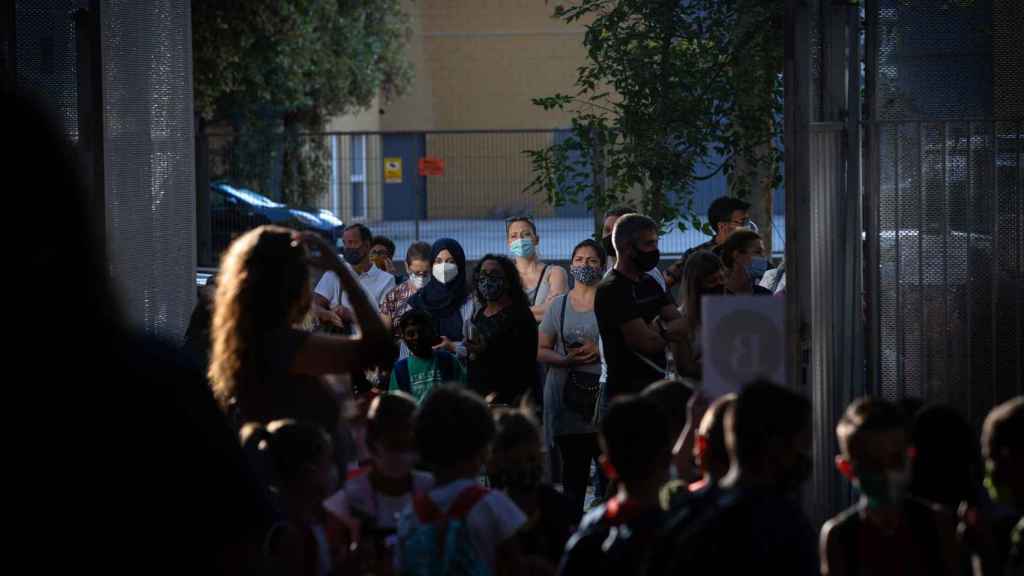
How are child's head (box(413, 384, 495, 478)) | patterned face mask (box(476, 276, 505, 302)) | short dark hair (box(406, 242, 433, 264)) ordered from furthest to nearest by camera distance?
short dark hair (box(406, 242, 433, 264)) → patterned face mask (box(476, 276, 505, 302)) → child's head (box(413, 384, 495, 478))

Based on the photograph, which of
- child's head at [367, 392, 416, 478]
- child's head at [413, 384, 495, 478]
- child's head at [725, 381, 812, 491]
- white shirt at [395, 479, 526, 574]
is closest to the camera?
child's head at [725, 381, 812, 491]

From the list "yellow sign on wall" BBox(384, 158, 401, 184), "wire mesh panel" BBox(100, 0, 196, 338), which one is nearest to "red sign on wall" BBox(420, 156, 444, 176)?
"yellow sign on wall" BBox(384, 158, 401, 184)

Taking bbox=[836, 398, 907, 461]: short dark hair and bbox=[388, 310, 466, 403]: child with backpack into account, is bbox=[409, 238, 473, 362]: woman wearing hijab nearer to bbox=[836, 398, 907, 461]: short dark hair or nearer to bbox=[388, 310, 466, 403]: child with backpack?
bbox=[388, 310, 466, 403]: child with backpack

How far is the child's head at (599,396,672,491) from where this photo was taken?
360 centimetres

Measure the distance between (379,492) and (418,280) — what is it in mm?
5750

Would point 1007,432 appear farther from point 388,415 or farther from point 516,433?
point 388,415

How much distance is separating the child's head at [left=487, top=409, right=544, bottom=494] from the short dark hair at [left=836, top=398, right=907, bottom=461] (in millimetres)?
925

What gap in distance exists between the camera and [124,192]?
6980 mm

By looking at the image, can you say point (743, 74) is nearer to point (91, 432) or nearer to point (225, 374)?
point (225, 374)

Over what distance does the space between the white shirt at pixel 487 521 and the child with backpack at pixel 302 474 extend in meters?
0.29

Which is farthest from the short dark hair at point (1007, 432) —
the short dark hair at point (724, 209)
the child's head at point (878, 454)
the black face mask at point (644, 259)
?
the short dark hair at point (724, 209)

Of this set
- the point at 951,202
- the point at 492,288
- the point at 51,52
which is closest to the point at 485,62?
the point at 492,288

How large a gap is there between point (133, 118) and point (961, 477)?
15.3ft

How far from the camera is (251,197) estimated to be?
2073 centimetres
